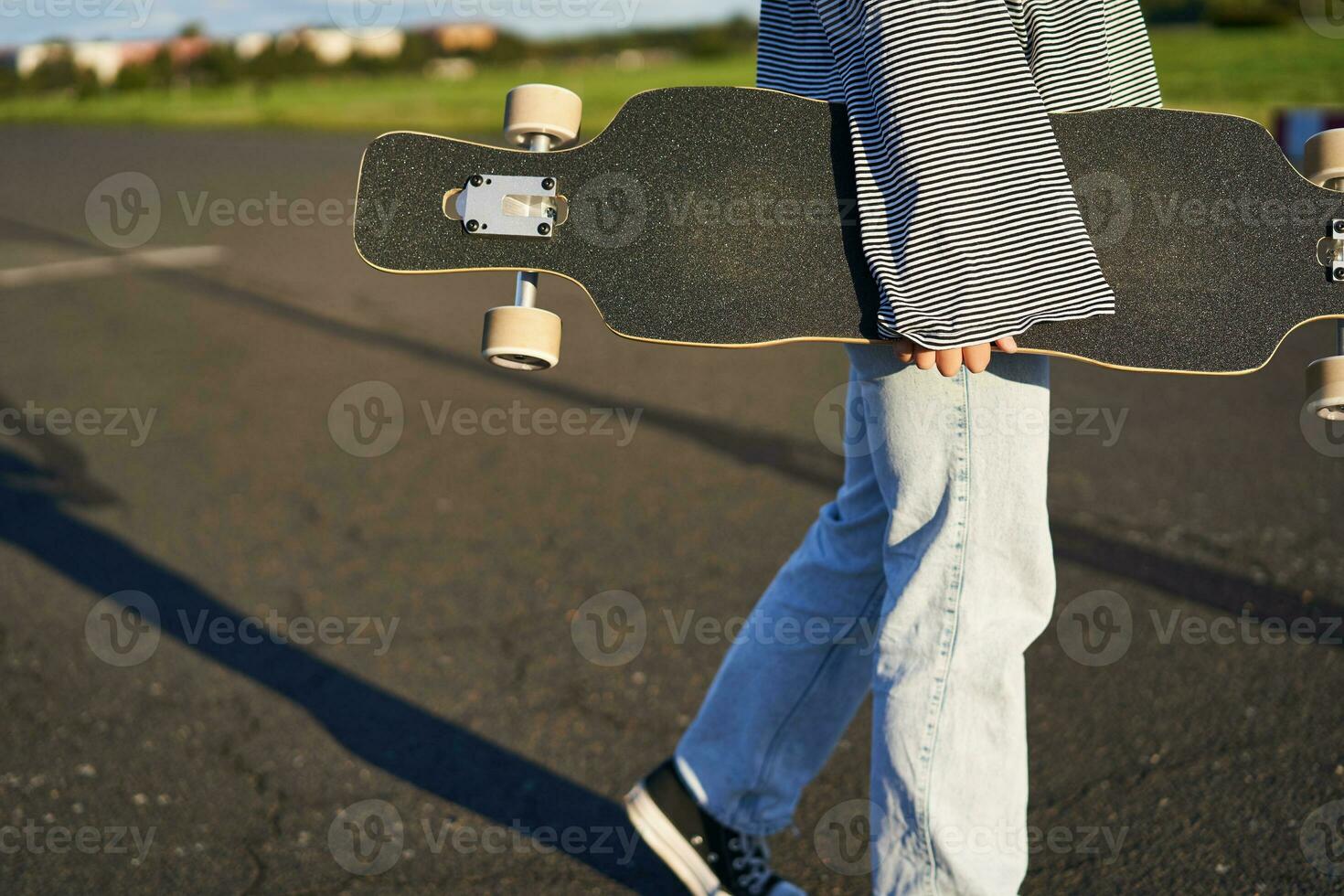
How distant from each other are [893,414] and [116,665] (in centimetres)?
236

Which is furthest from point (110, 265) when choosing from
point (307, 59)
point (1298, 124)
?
point (307, 59)

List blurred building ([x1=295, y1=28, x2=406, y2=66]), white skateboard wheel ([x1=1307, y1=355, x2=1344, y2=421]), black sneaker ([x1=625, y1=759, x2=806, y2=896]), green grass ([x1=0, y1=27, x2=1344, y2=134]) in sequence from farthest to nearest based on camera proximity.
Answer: blurred building ([x1=295, y1=28, x2=406, y2=66]) < green grass ([x1=0, y1=27, x2=1344, y2=134]) < black sneaker ([x1=625, y1=759, x2=806, y2=896]) < white skateboard wheel ([x1=1307, y1=355, x2=1344, y2=421])

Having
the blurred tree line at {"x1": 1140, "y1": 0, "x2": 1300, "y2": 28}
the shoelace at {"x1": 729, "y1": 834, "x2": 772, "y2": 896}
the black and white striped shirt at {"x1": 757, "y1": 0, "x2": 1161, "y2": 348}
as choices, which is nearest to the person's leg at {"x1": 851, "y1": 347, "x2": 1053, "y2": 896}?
the black and white striped shirt at {"x1": 757, "y1": 0, "x2": 1161, "y2": 348}

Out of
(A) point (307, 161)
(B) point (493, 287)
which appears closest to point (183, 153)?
(A) point (307, 161)

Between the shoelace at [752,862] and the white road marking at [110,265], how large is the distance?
7.15 meters

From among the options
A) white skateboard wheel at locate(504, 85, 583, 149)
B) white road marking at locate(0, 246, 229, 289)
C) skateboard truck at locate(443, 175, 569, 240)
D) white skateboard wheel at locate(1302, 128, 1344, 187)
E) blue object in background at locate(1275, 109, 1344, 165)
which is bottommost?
white road marking at locate(0, 246, 229, 289)

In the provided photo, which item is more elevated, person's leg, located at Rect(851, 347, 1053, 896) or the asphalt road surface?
person's leg, located at Rect(851, 347, 1053, 896)

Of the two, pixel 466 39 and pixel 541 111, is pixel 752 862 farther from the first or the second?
pixel 466 39

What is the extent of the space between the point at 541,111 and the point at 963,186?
27.0 inches

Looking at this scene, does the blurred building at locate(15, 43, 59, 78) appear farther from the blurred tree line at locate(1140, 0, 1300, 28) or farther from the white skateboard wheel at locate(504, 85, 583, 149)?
the white skateboard wheel at locate(504, 85, 583, 149)

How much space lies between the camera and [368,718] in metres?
2.89

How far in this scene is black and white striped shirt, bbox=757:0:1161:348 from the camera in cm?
158

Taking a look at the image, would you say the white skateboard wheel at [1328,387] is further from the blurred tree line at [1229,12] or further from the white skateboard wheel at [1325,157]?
the blurred tree line at [1229,12]

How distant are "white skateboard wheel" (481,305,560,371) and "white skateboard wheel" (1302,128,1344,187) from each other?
51.2 inches
